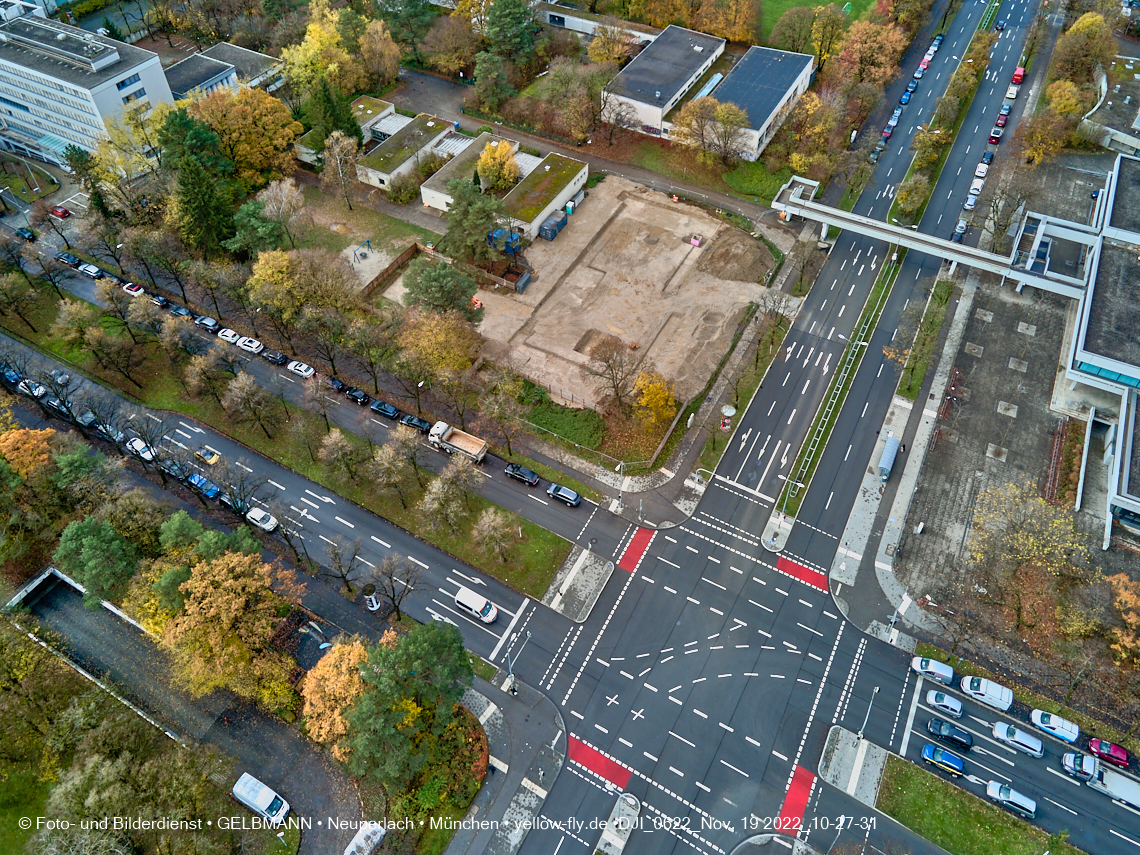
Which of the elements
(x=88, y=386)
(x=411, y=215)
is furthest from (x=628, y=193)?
(x=88, y=386)

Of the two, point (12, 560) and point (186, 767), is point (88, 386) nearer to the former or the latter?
point (12, 560)

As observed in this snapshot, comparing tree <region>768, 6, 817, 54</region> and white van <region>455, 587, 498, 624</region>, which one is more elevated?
tree <region>768, 6, 817, 54</region>

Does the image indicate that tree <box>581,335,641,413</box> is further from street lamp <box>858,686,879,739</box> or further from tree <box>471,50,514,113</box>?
tree <box>471,50,514,113</box>

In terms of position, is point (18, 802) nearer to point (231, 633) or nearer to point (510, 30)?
point (231, 633)

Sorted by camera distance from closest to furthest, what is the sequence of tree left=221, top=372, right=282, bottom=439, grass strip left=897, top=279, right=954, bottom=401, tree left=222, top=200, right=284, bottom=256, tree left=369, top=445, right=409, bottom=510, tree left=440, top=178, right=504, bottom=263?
1. tree left=369, top=445, right=409, bottom=510
2. tree left=221, top=372, right=282, bottom=439
3. grass strip left=897, top=279, right=954, bottom=401
4. tree left=440, top=178, right=504, bottom=263
5. tree left=222, top=200, right=284, bottom=256

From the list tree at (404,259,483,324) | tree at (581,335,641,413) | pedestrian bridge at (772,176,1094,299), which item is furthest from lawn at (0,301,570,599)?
pedestrian bridge at (772,176,1094,299)

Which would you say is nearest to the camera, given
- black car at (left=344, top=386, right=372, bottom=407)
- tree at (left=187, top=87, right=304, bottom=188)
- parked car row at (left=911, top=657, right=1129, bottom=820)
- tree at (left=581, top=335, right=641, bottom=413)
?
parked car row at (left=911, top=657, right=1129, bottom=820)

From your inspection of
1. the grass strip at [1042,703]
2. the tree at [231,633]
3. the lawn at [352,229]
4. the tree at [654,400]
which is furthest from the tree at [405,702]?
the lawn at [352,229]

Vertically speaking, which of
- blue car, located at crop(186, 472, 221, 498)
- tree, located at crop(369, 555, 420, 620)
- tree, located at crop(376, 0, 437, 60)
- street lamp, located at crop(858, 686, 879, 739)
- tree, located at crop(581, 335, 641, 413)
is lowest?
street lamp, located at crop(858, 686, 879, 739)
